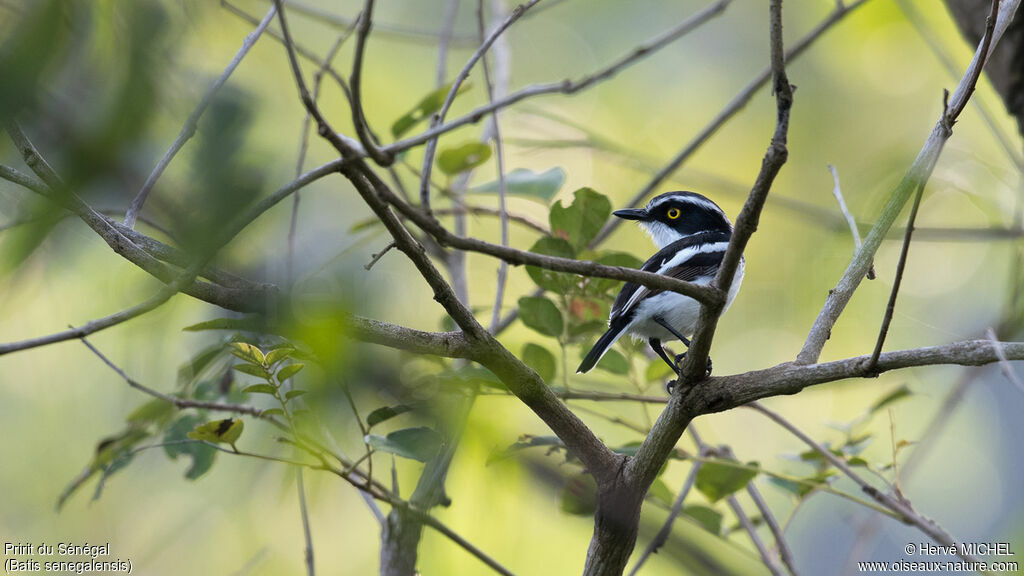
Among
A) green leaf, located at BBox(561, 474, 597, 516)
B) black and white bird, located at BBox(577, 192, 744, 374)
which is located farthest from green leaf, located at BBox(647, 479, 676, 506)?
black and white bird, located at BBox(577, 192, 744, 374)

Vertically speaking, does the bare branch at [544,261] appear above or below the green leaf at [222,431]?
above

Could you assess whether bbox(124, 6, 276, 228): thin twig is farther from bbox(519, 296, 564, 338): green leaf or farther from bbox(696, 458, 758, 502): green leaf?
bbox(696, 458, 758, 502): green leaf

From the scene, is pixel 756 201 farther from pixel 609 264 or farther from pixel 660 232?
pixel 660 232

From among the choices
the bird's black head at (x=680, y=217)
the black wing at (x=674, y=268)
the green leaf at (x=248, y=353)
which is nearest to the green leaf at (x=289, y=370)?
the green leaf at (x=248, y=353)

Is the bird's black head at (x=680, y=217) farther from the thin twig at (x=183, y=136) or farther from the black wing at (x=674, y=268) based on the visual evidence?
the thin twig at (x=183, y=136)

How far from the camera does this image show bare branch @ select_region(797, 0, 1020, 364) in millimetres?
2242

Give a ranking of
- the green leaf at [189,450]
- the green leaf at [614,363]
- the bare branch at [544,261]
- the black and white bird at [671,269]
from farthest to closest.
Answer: the black and white bird at [671,269], the green leaf at [614,363], the green leaf at [189,450], the bare branch at [544,261]

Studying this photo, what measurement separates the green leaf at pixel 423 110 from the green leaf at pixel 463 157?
252 mm

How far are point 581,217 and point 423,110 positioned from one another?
29.6 inches

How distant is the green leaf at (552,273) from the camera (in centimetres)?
308

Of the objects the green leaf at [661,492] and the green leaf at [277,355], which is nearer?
the green leaf at [277,355]

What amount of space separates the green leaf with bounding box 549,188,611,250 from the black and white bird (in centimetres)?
50

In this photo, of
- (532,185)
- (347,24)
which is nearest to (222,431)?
(532,185)

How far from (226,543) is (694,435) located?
A: 2255 mm
